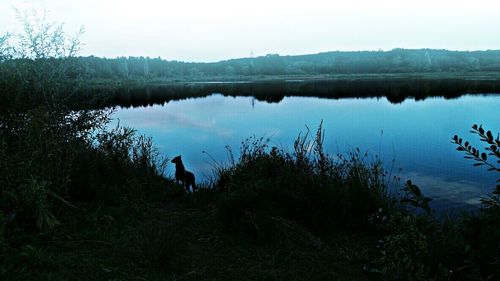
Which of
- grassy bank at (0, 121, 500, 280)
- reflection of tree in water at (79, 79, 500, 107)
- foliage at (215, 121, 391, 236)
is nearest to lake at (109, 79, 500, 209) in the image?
foliage at (215, 121, 391, 236)

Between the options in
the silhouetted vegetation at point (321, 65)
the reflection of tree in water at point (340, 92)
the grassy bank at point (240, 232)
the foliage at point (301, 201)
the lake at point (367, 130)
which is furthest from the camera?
the silhouetted vegetation at point (321, 65)

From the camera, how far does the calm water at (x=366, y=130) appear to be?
41.1 feet

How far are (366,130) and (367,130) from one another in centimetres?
7

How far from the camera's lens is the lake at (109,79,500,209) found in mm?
12484

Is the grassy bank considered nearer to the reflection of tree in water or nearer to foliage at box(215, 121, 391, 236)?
foliage at box(215, 121, 391, 236)

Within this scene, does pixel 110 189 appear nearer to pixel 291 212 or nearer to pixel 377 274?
pixel 291 212

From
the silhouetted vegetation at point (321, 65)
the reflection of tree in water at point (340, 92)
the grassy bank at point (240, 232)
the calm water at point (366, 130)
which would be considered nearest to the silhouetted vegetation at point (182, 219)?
the grassy bank at point (240, 232)

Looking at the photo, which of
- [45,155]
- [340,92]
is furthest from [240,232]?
[340,92]

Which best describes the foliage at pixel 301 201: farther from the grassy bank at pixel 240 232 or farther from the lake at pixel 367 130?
the lake at pixel 367 130

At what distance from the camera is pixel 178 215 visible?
639 cm

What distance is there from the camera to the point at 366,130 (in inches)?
922

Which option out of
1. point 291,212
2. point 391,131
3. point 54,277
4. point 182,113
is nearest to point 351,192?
point 291,212

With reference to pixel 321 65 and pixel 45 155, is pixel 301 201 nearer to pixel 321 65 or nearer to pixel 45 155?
pixel 45 155

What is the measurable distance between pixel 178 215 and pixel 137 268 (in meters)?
2.19
